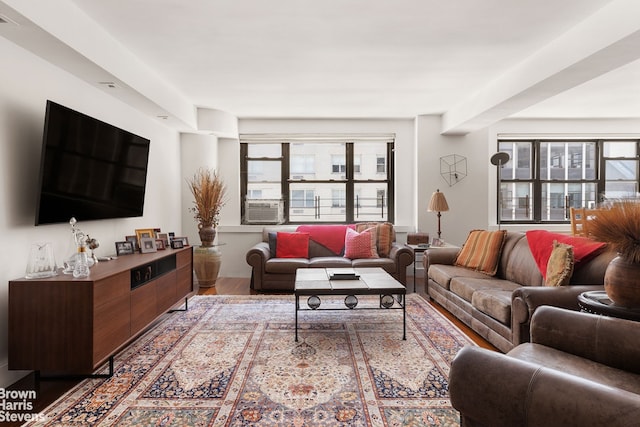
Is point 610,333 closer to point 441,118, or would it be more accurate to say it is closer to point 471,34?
point 471,34

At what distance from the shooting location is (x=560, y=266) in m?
2.62

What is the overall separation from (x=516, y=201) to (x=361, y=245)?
299 cm

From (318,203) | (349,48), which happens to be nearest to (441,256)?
(318,203)

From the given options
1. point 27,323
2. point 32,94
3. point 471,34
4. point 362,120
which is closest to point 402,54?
point 471,34

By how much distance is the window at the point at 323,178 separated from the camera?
603 centimetres

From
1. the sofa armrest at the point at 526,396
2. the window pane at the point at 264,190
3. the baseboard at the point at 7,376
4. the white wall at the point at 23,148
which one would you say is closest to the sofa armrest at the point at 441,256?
the window pane at the point at 264,190

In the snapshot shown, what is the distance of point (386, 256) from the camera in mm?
5059

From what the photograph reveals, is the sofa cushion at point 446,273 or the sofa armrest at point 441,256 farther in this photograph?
the sofa armrest at point 441,256

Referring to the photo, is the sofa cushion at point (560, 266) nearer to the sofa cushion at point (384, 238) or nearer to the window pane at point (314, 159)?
the sofa cushion at point (384, 238)

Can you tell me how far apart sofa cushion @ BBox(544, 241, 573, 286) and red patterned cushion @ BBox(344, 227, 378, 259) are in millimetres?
2460

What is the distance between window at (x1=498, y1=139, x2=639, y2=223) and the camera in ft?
20.3

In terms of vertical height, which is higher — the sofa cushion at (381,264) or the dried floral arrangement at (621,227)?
the dried floral arrangement at (621,227)

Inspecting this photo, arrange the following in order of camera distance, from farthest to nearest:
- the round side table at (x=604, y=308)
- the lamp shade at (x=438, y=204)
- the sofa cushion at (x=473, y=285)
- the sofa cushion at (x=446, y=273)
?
the lamp shade at (x=438, y=204) < the sofa cushion at (x=446, y=273) < the sofa cushion at (x=473, y=285) < the round side table at (x=604, y=308)

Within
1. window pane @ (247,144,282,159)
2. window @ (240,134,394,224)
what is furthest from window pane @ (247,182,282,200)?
window pane @ (247,144,282,159)
